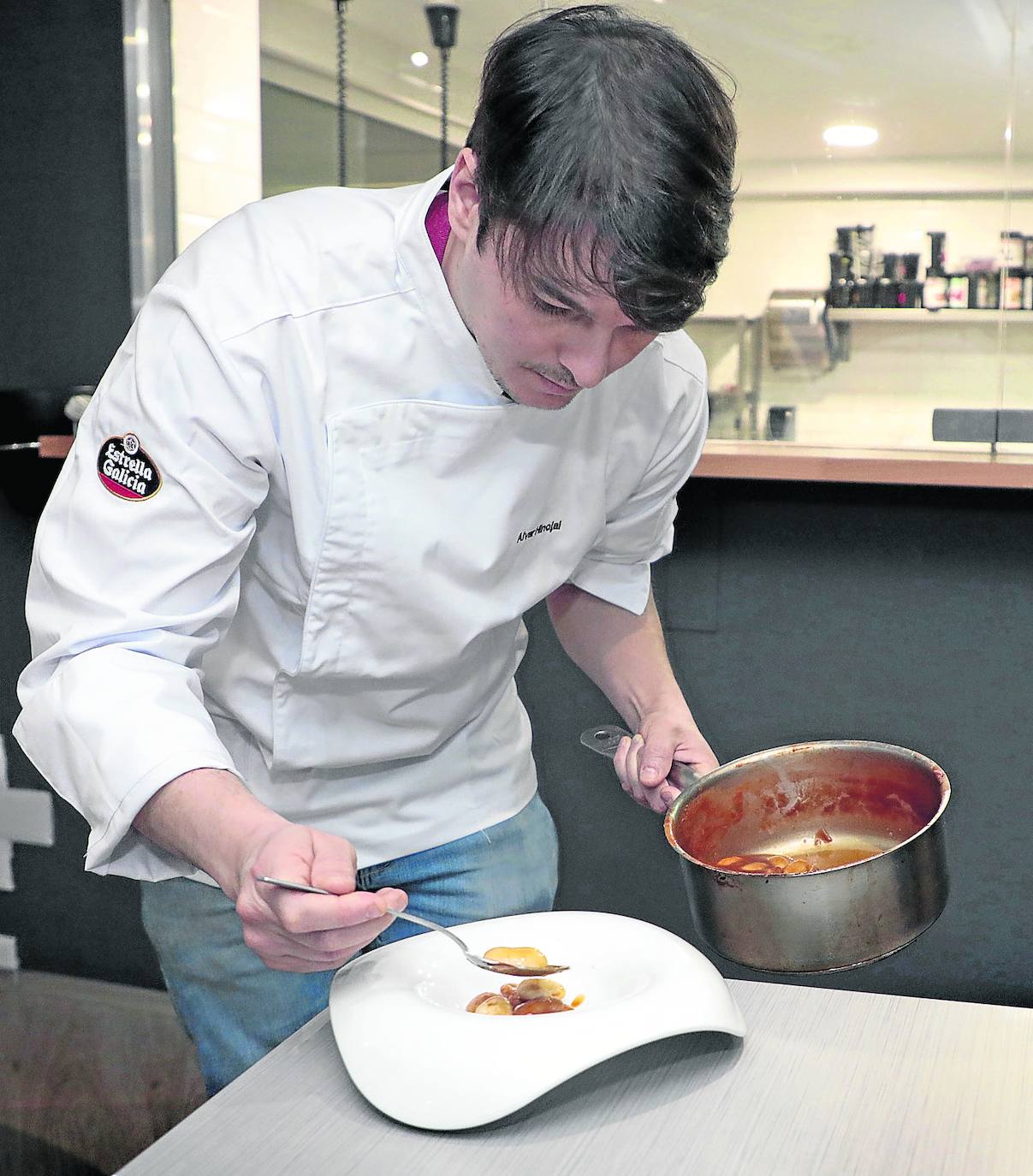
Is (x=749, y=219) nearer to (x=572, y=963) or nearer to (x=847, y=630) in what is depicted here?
(x=847, y=630)

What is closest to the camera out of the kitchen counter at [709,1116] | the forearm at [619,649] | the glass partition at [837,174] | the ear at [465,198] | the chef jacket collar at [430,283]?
the kitchen counter at [709,1116]

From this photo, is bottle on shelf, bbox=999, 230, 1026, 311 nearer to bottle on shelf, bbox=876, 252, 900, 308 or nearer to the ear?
bottle on shelf, bbox=876, 252, 900, 308

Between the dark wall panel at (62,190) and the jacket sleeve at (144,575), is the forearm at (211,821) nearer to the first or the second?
the jacket sleeve at (144,575)

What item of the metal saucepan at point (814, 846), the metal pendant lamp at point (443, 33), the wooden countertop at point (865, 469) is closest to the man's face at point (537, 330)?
the metal saucepan at point (814, 846)

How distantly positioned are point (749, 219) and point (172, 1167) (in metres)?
2.21

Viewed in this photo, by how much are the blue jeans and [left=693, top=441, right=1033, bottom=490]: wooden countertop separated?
3.08ft

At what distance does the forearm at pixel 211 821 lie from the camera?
84cm

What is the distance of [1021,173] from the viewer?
2.42 m

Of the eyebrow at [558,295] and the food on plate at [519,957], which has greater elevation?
the eyebrow at [558,295]

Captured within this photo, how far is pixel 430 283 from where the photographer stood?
3.43 feet

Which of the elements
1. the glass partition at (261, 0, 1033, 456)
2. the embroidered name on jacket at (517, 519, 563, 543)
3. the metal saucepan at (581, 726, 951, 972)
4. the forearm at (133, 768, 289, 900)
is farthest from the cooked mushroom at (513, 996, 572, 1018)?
the glass partition at (261, 0, 1033, 456)

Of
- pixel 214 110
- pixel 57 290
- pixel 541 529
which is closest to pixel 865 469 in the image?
pixel 541 529

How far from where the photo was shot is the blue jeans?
118cm

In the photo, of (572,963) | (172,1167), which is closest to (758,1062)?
(572,963)
